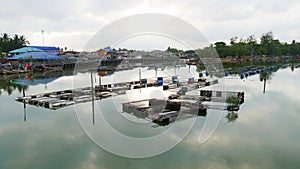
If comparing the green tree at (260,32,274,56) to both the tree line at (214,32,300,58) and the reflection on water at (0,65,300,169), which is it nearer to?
the tree line at (214,32,300,58)

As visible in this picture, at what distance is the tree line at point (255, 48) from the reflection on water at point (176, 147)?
1040 inches

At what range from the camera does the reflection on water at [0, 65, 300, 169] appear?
4324 millimetres

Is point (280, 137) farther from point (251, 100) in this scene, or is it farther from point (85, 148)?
point (85, 148)

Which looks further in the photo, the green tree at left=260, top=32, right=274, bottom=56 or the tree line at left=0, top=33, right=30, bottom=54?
the green tree at left=260, top=32, right=274, bottom=56

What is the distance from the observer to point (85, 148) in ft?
16.2

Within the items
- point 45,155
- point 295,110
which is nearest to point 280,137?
point 295,110

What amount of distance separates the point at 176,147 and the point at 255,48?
3615 centimetres

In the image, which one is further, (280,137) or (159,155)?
(280,137)

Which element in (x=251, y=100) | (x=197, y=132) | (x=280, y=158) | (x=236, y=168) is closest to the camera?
(x=236, y=168)

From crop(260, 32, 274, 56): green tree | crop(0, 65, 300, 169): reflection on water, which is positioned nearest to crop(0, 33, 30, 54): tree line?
crop(0, 65, 300, 169): reflection on water

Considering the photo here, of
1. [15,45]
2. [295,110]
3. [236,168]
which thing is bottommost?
[236,168]

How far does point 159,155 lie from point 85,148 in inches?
65.3

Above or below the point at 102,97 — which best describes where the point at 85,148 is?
below

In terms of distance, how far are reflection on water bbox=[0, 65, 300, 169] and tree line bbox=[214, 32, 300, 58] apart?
86.6 ft
